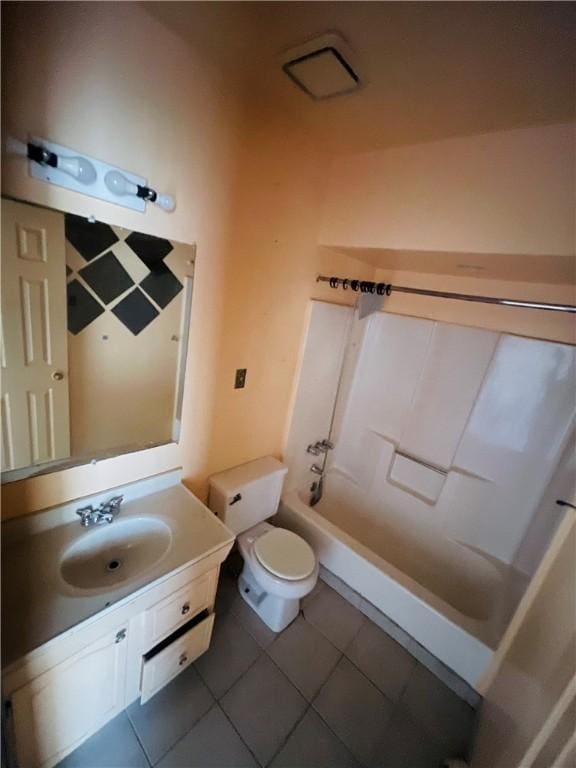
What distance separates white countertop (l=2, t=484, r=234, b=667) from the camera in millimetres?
803

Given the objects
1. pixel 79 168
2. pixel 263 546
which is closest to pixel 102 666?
pixel 263 546

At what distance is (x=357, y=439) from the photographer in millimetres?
2373

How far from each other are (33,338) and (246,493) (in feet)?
3.91

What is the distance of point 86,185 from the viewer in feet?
2.95

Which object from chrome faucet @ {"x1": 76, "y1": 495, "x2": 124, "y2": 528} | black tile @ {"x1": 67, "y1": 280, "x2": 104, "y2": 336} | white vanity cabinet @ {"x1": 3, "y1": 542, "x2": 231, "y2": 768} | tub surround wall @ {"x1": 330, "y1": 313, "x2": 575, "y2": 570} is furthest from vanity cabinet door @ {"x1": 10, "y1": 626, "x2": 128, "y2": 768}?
tub surround wall @ {"x1": 330, "y1": 313, "x2": 575, "y2": 570}

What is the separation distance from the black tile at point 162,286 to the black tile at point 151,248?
24 mm

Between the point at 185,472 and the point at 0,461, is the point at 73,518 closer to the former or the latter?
the point at 0,461

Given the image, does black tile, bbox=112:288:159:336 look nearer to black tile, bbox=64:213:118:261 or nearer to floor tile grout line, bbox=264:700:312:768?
black tile, bbox=64:213:118:261

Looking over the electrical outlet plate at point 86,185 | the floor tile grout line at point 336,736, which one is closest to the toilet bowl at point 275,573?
the floor tile grout line at point 336,736

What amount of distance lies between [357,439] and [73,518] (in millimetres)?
1842

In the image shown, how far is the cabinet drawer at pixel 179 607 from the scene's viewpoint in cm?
106

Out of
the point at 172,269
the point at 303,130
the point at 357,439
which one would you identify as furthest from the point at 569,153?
the point at 357,439

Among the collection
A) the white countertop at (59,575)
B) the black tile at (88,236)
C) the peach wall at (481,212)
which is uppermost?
the peach wall at (481,212)

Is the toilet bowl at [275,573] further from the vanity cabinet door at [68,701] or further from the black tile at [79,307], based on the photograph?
the black tile at [79,307]
